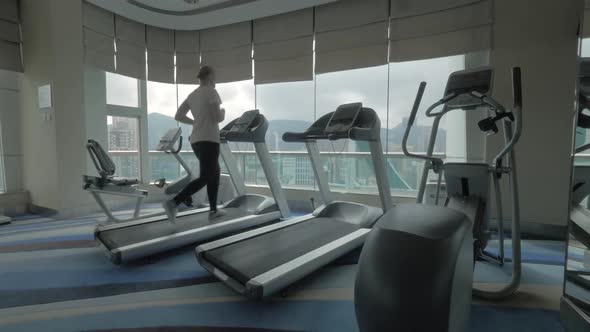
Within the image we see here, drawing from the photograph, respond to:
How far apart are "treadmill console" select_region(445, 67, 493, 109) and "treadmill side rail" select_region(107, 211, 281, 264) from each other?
2.22 metres

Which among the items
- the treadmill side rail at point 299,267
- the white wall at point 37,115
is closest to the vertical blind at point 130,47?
the white wall at point 37,115

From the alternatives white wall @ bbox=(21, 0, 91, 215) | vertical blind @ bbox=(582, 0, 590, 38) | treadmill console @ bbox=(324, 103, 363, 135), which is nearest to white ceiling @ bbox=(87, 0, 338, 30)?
white wall @ bbox=(21, 0, 91, 215)

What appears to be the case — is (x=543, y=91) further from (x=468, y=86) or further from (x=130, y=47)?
(x=130, y=47)

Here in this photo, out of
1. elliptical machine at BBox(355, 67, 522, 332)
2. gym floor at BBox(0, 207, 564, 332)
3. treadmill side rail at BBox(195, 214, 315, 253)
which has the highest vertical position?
elliptical machine at BBox(355, 67, 522, 332)

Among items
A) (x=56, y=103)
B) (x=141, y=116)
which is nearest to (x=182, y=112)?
(x=56, y=103)

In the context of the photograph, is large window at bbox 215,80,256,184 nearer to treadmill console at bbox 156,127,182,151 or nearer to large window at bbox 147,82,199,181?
large window at bbox 147,82,199,181

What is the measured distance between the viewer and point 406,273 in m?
Answer: 0.99

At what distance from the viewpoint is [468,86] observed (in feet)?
6.56

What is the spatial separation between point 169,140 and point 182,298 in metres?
2.52

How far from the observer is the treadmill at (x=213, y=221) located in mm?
2455

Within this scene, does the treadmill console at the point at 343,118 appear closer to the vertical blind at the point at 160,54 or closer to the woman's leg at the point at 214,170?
the woman's leg at the point at 214,170

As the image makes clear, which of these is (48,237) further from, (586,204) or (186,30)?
(586,204)

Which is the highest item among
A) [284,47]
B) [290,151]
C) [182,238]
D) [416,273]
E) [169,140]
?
[284,47]

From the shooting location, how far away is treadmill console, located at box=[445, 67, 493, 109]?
195cm
